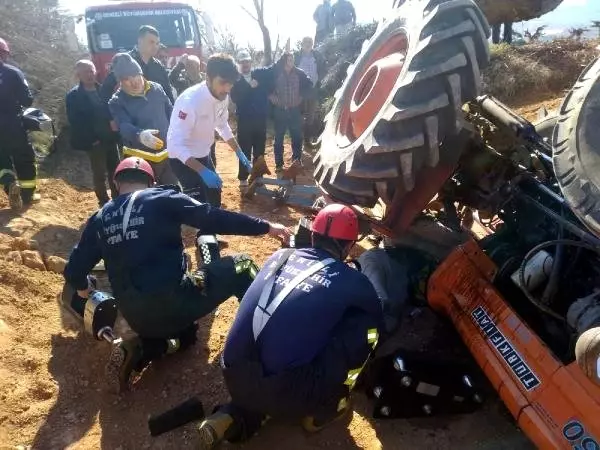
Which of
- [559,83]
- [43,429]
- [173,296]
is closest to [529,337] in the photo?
[173,296]

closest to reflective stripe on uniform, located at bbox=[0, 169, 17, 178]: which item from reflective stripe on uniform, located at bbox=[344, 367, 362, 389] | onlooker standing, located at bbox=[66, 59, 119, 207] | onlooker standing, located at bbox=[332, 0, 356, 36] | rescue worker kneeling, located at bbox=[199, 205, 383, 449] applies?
onlooker standing, located at bbox=[66, 59, 119, 207]

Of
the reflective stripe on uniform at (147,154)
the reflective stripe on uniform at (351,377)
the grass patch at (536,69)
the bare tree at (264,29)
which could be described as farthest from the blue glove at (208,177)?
the bare tree at (264,29)

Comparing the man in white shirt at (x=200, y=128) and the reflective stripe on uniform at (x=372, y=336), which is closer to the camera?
the reflective stripe on uniform at (x=372, y=336)

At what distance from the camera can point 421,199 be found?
2.94 meters

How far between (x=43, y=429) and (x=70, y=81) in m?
10.00

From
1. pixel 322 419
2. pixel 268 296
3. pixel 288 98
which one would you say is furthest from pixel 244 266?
pixel 288 98

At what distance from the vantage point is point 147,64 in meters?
6.38

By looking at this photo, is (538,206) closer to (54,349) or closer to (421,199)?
(421,199)

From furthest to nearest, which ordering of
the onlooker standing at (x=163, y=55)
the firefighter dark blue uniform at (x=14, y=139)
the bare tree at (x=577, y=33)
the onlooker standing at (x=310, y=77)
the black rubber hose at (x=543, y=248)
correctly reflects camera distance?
the bare tree at (x=577, y=33) → the onlooker standing at (x=310, y=77) → the onlooker standing at (x=163, y=55) → the firefighter dark blue uniform at (x=14, y=139) → the black rubber hose at (x=543, y=248)

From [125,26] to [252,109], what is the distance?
188 inches

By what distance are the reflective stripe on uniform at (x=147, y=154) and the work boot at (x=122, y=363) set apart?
7.39 feet

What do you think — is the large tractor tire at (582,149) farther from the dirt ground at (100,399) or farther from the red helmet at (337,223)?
the dirt ground at (100,399)

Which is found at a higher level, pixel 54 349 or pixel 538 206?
pixel 538 206

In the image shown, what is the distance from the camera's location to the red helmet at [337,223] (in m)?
2.71
